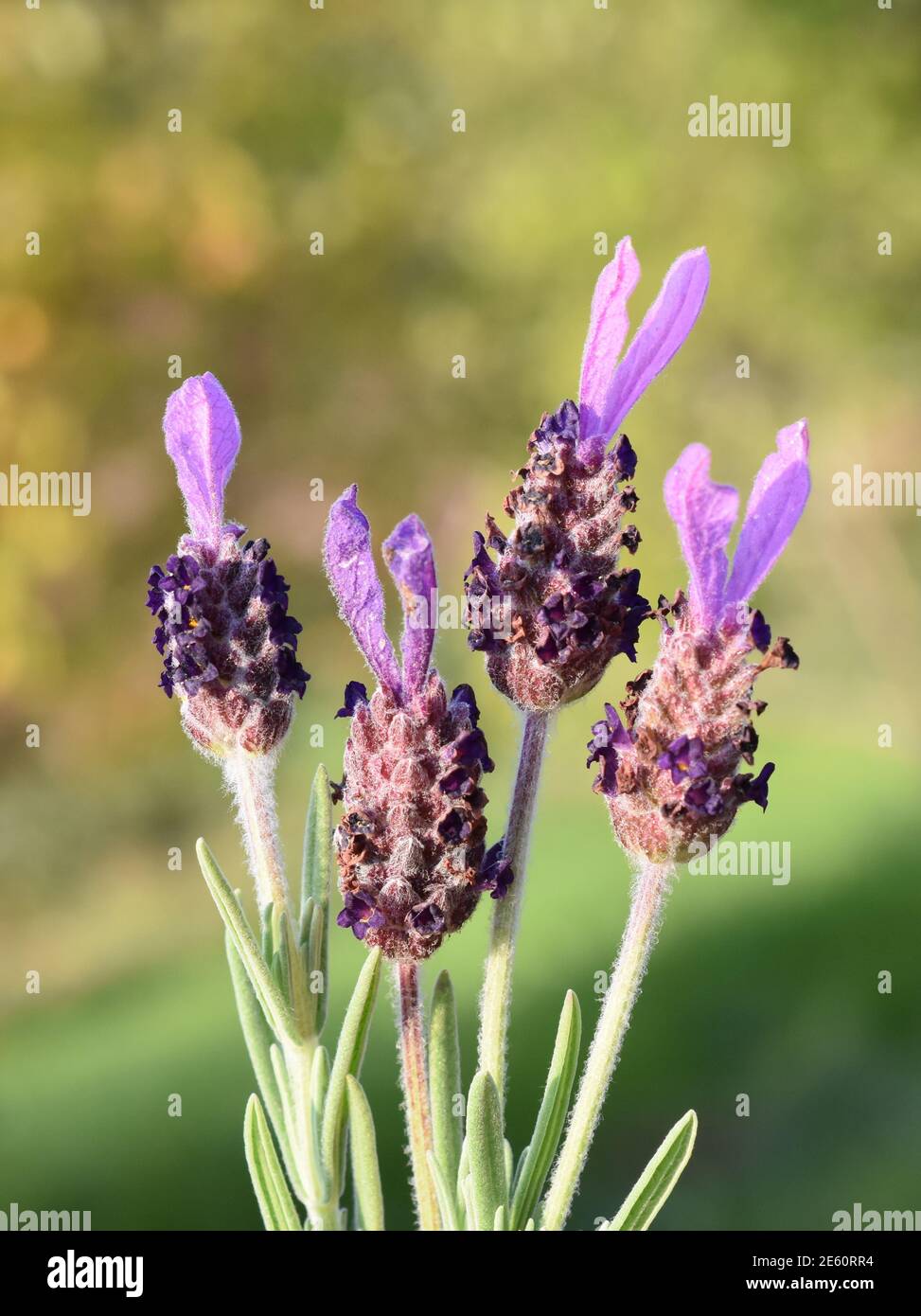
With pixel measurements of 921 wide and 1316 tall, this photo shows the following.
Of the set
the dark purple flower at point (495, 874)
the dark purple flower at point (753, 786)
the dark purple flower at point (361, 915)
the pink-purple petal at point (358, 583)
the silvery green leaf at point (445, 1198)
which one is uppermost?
the pink-purple petal at point (358, 583)

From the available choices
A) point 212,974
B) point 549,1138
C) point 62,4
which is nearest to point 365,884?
point 549,1138

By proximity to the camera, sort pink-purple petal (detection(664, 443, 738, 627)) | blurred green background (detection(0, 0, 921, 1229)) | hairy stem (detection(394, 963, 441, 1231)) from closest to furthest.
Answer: pink-purple petal (detection(664, 443, 738, 627)) → hairy stem (detection(394, 963, 441, 1231)) → blurred green background (detection(0, 0, 921, 1229))

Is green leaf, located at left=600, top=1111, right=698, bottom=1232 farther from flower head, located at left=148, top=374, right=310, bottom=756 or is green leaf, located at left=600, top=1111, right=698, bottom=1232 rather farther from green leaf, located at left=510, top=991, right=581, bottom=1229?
flower head, located at left=148, top=374, right=310, bottom=756

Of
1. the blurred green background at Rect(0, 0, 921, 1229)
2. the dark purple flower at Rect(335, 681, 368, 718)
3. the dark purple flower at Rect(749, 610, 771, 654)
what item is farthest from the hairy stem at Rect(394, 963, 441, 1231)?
the blurred green background at Rect(0, 0, 921, 1229)

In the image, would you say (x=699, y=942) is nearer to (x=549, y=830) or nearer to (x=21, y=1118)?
(x=549, y=830)

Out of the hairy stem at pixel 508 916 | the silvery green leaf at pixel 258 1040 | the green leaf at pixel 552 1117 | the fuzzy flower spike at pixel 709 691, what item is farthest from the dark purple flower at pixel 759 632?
the silvery green leaf at pixel 258 1040

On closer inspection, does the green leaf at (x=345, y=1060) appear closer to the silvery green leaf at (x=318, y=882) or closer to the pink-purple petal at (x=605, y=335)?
the silvery green leaf at (x=318, y=882)

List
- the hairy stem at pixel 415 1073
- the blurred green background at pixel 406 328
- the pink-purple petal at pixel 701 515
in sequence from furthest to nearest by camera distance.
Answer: the blurred green background at pixel 406 328
the hairy stem at pixel 415 1073
the pink-purple petal at pixel 701 515

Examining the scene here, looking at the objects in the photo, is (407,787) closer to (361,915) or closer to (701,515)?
(361,915)
